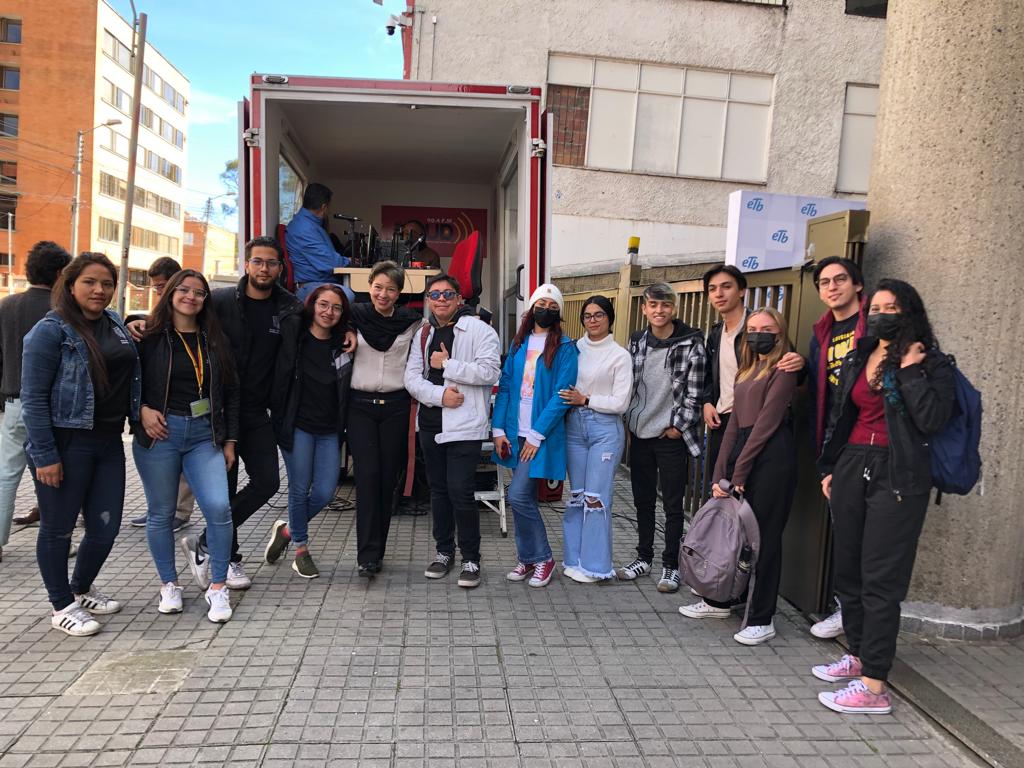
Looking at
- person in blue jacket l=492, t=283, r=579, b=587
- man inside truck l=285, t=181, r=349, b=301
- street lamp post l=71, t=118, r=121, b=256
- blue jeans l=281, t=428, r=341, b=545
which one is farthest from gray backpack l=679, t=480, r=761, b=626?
street lamp post l=71, t=118, r=121, b=256

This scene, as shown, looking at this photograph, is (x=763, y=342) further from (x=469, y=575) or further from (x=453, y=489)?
(x=469, y=575)

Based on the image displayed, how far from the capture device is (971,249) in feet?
12.1

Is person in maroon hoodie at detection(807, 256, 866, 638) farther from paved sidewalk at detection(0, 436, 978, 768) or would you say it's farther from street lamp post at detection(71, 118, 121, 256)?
street lamp post at detection(71, 118, 121, 256)

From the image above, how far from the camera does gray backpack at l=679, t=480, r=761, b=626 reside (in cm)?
381

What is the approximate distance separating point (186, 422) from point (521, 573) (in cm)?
214

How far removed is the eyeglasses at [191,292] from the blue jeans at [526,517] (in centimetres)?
198

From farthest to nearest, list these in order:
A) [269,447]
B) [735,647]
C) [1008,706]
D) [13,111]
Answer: [13,111] → [269,447] → [735,647] → [1008,706]

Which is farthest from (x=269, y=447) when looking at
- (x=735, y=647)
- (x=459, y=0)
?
(x=459, y=0)

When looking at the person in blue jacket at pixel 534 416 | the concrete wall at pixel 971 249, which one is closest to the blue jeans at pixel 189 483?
the person in blue jacket at pixel 534 416

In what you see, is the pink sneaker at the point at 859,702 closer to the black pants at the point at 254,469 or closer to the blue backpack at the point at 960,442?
the blue backpack at the point at 960,442

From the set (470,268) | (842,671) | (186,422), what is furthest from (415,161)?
(842,671)

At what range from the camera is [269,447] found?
4.32 meters

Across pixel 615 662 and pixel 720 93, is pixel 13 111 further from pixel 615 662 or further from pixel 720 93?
pixel 615 662

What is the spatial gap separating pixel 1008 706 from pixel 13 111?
55886mm
